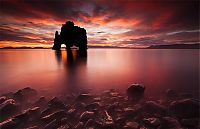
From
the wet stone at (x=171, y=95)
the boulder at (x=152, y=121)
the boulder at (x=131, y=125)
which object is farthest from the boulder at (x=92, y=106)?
the wet stone at (x=171, y=95)

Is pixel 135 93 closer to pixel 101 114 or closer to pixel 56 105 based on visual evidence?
pixel 101 114

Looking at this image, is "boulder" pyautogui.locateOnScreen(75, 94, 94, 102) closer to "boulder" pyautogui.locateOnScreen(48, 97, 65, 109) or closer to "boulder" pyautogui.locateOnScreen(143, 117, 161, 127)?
"boulder" pyautogui.locateOnScreen(48, 97, 65, 109)

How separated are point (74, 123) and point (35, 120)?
126 cm

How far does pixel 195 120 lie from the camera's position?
184 inches

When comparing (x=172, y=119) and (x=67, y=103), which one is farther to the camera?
(x=67, y=103)

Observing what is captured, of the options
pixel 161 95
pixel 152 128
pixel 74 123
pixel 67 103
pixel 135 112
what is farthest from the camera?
pixel 161 95

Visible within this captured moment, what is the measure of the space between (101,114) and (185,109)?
2855 mm

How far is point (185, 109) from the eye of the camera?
17.2ft

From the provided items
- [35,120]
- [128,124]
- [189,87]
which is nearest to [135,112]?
[128,124]

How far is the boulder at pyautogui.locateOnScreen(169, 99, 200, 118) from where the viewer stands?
16.4 ft

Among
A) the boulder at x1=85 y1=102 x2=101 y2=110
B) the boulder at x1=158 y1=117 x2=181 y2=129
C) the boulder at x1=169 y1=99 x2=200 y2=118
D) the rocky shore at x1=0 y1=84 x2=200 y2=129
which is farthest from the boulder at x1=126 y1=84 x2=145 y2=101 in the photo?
the boulder at x1=158 y1=117 x2=181 y2=129

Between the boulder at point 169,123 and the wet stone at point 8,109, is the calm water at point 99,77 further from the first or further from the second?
the boulder at point 169,123

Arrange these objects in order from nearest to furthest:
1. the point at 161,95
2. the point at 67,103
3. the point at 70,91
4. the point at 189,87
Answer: the point at 67,103 < the point at 161,95 < the point at 70,91 < the point at 189,87

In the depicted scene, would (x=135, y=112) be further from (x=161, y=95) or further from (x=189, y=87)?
(x=189, y=87)
